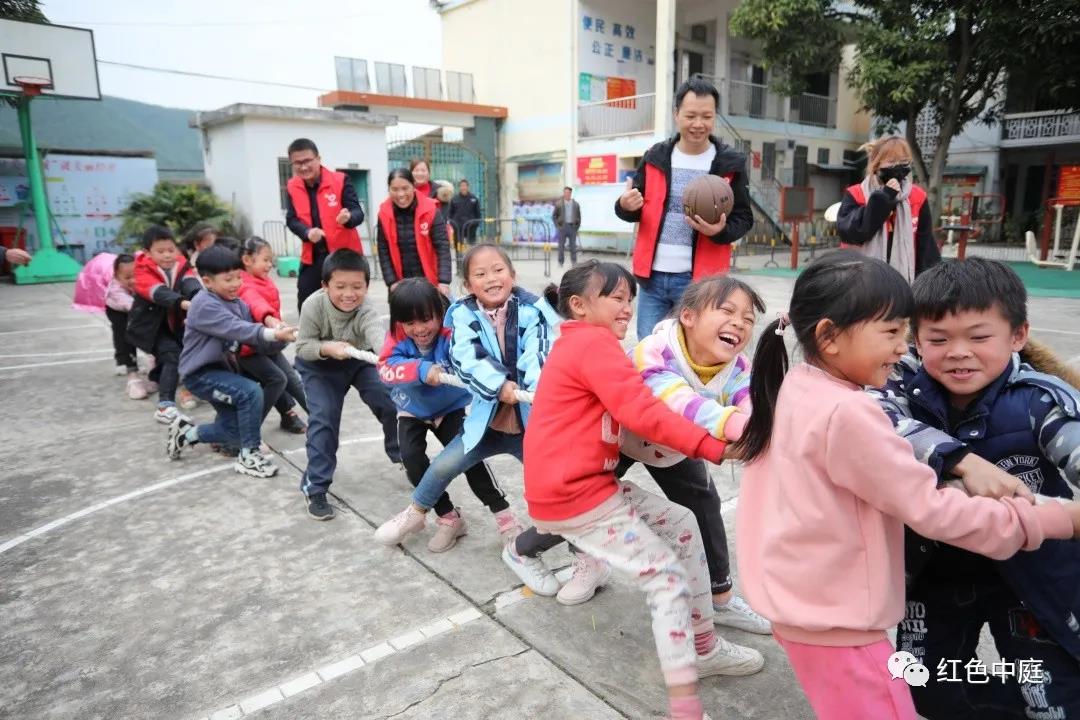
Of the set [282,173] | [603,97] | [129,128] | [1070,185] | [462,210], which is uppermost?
[129,128]

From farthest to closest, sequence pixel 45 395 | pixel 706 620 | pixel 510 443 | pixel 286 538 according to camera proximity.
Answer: pixel 45 395 → pixel 286 538 → pixel 510 443 → pixel 706 620

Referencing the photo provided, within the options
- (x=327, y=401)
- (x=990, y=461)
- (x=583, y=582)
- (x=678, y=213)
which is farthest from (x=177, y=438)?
(x=990, y=461)

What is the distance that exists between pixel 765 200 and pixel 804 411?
66.9 ft

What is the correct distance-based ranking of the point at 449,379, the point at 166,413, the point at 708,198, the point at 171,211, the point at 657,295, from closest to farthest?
1. the point at 449,379
2. the point at 708,198
3. the point at 657,295
4. the point at 166,413
5. the point at 171,211

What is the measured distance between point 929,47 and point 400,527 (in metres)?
14.3

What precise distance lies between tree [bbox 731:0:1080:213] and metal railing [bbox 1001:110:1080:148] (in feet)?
20.8

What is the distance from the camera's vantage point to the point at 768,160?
71.6 ft

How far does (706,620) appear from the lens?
2.18 m

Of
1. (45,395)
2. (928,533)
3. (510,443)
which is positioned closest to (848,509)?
(928,533)

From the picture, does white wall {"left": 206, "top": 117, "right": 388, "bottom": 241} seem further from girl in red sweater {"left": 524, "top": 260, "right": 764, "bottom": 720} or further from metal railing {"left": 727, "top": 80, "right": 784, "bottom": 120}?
girl in red sweater {"left": 524, "top": 260, "right": 764, "bottom": 720}

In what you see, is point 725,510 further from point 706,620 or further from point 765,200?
point 765,200

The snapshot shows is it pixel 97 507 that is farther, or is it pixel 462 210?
pixel 462 210

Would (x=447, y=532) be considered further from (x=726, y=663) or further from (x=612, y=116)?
(x=612, y=116)

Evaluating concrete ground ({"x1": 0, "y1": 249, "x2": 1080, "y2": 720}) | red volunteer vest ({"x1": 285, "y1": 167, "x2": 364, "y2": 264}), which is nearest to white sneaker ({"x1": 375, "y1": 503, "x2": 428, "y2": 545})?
concrete ground ({"x1": 0, "y1": 249, "x2": 1080, "y2": 720})
